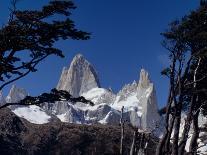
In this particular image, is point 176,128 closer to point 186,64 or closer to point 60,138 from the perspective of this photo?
point 186,64

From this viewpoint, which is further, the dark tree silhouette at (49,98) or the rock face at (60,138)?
the rock face at (60,138)

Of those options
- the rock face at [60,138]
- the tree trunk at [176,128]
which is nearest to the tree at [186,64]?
the tree trunk at [176,128]

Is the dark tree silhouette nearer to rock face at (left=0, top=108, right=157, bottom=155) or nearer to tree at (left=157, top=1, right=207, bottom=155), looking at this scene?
tree at (left=157, top=1, right=207, bottom=155)

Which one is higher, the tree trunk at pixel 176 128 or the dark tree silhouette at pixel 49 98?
the dark tree silhouette at pixel 49 98

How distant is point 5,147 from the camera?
86.1 metres

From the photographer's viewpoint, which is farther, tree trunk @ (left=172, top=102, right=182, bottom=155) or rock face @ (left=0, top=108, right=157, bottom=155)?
rock face @ (left=0, top=108, right=157, bottom=155)

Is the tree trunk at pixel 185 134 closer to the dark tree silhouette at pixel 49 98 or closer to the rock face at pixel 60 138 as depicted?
the dark tree silhouette at pixel 49 98

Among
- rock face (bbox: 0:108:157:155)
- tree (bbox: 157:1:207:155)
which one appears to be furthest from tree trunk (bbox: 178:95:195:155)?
rock face (bbox: 0:108:157:155)

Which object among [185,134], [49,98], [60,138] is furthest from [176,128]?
[60,138]

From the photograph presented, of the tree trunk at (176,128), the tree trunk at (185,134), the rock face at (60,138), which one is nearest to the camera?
the tree trunk at (176,128)

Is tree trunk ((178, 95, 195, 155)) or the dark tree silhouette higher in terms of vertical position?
the dark tree silhouette

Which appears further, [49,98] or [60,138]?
[60,138]

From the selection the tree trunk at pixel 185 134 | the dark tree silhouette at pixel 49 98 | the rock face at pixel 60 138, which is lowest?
the tree trunk at pixel 185 134

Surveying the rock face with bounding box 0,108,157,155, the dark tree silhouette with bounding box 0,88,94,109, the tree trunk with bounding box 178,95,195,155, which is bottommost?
the tree trunk with bounding box 178,95,195,155
